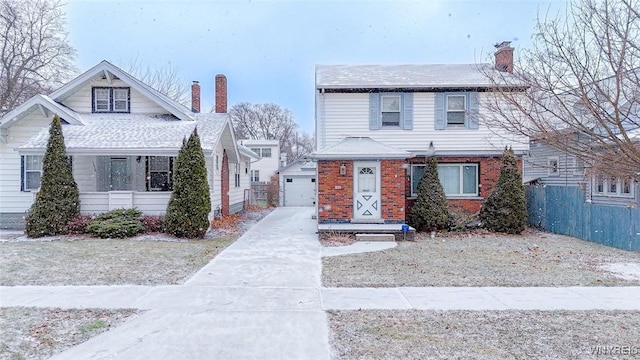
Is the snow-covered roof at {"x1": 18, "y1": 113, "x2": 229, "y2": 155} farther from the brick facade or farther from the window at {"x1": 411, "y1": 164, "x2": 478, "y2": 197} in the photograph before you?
the window at {"x1": 411, "y1": 164, "x2": 478, "y2": 197}

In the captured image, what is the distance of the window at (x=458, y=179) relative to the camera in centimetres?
1527

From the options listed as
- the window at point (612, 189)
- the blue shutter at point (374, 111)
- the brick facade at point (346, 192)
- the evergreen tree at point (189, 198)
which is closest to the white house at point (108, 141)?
the evergreen tree at point (189, 198)

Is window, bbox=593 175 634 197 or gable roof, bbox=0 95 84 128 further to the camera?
window, bbox=593 175 634 197

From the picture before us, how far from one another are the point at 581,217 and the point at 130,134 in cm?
1578

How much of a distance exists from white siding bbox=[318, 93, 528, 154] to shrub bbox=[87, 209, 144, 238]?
7.08 meters

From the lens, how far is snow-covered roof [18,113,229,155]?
13.5 metres

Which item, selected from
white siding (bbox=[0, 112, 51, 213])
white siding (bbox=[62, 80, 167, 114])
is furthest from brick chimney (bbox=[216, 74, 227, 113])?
white siding (bbox=[0, 112, 51, 213])

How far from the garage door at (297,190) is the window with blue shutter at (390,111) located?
13.2 meters

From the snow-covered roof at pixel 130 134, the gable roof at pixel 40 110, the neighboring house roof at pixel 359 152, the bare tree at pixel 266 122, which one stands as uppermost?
the bare tree at pixel 266 122

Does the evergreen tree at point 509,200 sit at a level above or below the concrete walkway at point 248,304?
above

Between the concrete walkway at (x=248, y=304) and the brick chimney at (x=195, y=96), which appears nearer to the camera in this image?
the concrete walkway at (x=248, y=304)

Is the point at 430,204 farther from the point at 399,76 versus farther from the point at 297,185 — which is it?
the point at 297,185

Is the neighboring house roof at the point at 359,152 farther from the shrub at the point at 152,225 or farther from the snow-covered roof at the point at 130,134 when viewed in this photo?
the shrub at the point at 152,225

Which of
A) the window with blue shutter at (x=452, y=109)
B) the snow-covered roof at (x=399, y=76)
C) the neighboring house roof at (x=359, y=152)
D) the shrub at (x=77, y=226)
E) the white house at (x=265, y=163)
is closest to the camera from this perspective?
the shrub at (x=77, y=226)
